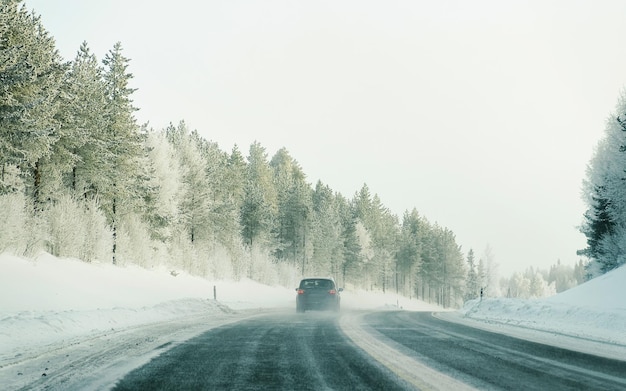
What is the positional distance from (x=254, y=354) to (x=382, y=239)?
349ft

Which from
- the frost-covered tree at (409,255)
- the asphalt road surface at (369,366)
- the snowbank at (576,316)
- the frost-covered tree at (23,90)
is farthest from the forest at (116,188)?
the frost-covered tree at (409,255)

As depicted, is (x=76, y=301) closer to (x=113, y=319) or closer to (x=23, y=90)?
(x=113, y=319)

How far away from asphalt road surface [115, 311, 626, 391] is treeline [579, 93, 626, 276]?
25851 mm

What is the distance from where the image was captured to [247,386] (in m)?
6.28

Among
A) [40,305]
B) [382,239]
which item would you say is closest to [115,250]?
[40,305]

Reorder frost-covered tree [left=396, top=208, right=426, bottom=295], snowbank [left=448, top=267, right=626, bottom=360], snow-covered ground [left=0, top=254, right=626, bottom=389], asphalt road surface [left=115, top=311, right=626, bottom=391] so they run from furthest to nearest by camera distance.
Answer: frost-covered tree [left=396, top=208, right=426, bottom=295] → snowbank [left=448, top=267, right=626, bottom=360] → snow-covered ground [left=0, top=254, right=626, bottom=389] → asphalt road surface [left=115, top=311, right=626, bottom=391]

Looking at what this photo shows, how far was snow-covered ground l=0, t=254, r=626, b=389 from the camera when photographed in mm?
8461

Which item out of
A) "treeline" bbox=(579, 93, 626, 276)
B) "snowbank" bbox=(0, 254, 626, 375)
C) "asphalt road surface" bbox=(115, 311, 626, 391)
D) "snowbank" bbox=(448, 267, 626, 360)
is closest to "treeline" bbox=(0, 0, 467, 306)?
"snowbank" bbox=(0, 254, 626, 375)

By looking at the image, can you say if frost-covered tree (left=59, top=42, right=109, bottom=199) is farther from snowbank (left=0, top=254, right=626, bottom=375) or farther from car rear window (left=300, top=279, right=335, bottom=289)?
car rear window (left=300, top=279, right=335, bottom=289)

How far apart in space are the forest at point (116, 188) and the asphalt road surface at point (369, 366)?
13.5 metres

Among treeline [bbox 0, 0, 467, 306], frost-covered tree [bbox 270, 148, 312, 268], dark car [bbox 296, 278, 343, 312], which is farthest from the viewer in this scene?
frost-covered tree [bbox 270, 148, 312, 268]

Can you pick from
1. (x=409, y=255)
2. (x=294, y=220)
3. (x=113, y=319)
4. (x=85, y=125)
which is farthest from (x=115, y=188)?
(x=409, y=255)

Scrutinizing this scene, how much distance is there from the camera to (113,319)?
1680 cm

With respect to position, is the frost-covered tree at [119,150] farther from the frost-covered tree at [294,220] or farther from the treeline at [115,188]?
the frost-covered tree at [294,220]
